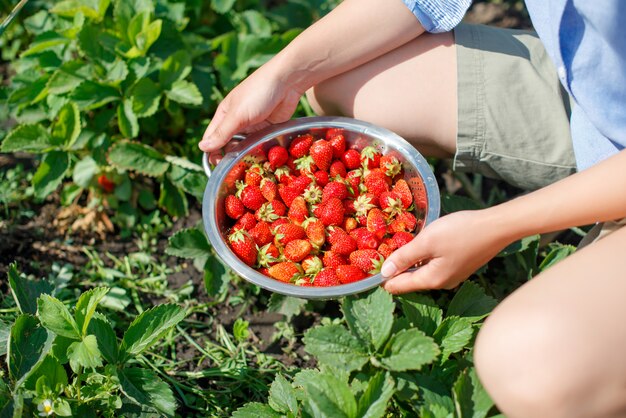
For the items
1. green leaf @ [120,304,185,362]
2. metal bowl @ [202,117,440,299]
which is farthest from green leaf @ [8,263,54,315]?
metal bowl @ [202,117,440,299]

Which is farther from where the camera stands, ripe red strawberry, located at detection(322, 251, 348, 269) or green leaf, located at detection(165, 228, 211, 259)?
green leaf, located at detection(165, 228, 211, 259)

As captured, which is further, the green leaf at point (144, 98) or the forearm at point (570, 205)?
the green leaf at point (144, 98)

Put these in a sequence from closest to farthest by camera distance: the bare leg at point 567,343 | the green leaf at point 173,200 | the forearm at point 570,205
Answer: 1. the bare leg at point 567,343
2. the forearm at point 570,205
3. the green leaf at point 173,200

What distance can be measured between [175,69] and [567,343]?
1341 millimetres

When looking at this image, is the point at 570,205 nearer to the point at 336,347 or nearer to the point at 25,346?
the point at 336,347

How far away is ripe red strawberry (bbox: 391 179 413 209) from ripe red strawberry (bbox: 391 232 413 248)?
10 cm

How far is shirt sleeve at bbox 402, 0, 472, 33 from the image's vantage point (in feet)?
5.01

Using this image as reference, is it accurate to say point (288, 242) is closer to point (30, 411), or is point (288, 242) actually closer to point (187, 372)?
point (187, 372)

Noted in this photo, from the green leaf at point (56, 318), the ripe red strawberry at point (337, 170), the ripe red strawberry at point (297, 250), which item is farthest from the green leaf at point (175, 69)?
the green leaf at point (56, 318)

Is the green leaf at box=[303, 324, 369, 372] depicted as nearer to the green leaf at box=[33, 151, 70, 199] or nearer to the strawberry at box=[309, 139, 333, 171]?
the strawberry at box=[309, 139, 333, 171]

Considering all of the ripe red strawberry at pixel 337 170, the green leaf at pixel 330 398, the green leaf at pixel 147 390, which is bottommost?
the green leaf at pixel 147 390

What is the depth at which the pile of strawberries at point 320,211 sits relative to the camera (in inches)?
58.4

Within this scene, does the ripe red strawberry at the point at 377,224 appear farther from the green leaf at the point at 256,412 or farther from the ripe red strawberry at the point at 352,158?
the green leaf at the point at 256,412

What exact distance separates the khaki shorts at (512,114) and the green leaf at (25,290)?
3.27ft
